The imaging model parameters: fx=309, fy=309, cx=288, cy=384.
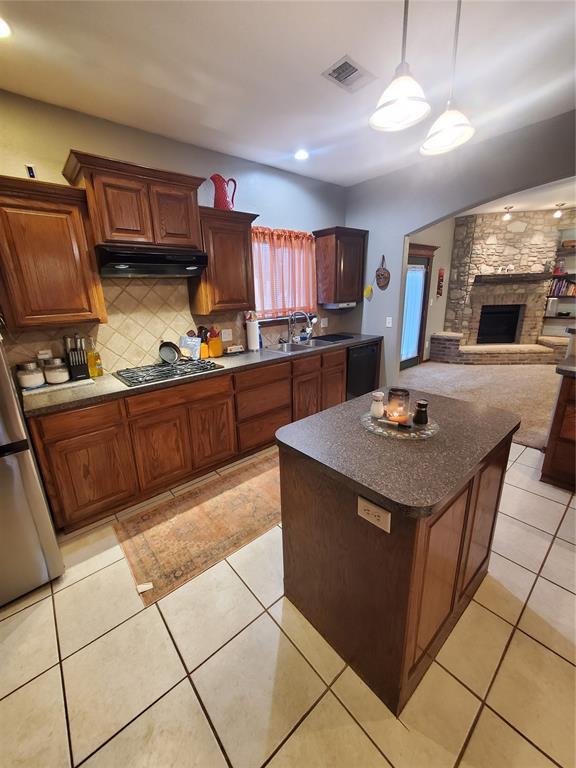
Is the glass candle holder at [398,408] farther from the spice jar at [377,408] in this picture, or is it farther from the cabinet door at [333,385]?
the cabinet door at [333,385]

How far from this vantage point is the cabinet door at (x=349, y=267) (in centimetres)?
372

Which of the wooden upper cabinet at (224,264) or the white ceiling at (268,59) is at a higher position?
the white ceiling at (268,59)

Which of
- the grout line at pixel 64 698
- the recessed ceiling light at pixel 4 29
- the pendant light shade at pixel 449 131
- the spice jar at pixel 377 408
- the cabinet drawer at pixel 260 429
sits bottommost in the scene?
the grout line at pixel 64 698

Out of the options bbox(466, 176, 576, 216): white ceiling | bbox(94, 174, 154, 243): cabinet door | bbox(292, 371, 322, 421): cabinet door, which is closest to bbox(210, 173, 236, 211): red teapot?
bbox(94, 174, 154, 243): cabinet door

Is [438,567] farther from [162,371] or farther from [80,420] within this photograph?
[162,371]

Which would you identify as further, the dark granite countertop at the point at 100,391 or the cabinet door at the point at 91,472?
the cabinet door at the point at 91,472

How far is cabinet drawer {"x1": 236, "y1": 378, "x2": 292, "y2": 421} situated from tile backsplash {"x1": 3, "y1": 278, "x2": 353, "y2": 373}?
0.86 m

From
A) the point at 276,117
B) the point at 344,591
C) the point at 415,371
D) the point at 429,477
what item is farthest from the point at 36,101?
the point at 415,371

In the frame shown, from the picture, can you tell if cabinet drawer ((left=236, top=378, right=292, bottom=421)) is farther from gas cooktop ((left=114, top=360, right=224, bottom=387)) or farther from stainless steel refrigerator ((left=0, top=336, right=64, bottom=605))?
stainless steel refrigerator ((left=0, top=336, right=64, bottom=605))

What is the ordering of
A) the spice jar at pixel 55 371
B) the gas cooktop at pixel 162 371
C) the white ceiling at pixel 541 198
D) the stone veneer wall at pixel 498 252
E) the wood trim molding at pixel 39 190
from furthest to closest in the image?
the stone veneer wall at pixel 498 252, the white ceiling at pixel 541 198, the gas cooktop at pixel 162 371, the spice jar at pixel 55 371, the wood trim molding at pixel 39 190

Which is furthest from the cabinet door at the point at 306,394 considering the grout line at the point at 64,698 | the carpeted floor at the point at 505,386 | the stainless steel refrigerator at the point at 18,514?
the grout line at the point at 64,698

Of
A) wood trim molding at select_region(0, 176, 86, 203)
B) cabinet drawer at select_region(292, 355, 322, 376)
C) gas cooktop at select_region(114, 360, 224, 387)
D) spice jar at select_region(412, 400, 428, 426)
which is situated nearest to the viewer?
spice jar at select_region(412, 400, 428, 426)

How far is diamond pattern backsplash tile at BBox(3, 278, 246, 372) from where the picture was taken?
2215 mm

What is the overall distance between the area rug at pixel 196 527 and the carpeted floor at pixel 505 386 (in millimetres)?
2664
